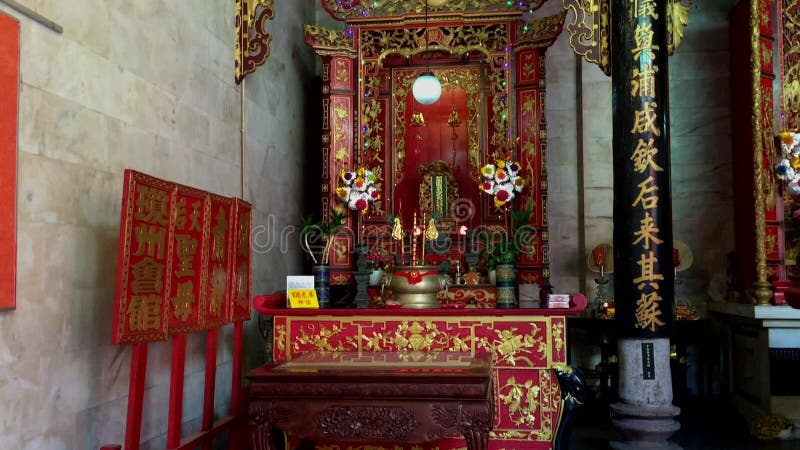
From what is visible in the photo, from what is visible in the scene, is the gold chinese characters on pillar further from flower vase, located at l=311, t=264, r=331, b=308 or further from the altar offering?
flower vase, located at l=311, t=264, r=331, b=308

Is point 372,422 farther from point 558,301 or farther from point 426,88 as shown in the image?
point 426,88

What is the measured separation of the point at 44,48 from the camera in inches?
111

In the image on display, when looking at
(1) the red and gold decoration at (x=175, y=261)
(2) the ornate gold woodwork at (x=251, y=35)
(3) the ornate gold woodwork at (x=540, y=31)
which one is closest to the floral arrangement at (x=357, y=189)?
(2) the ornate gold woodwork at (x=251, y=35)

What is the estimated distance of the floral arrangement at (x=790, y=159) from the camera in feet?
19.3

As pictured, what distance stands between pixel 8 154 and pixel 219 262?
50.1 inches

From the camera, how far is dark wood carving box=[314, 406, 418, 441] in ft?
9.63

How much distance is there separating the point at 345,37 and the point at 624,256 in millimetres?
3378

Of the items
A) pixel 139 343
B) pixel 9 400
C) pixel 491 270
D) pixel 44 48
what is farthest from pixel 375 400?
pixel 491 270

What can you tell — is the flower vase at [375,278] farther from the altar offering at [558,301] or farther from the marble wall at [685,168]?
the marble wall at [685,168]

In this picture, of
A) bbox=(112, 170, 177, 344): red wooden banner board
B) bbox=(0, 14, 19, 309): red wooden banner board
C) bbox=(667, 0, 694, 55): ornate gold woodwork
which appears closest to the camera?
bbox=(0, 14, 19, 309): red wooden banner board

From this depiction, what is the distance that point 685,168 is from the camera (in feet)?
23.2

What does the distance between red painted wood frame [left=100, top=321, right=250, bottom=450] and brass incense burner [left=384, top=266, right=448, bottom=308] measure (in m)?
1.03

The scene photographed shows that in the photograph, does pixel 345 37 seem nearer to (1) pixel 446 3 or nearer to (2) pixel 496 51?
(1) pixel 446 3

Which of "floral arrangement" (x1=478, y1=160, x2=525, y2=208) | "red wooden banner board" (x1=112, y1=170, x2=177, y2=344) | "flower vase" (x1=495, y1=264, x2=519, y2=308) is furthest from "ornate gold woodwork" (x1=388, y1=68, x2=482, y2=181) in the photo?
"red wooden banner board" (x1=112, y1=170, x2=177, y2=344)
